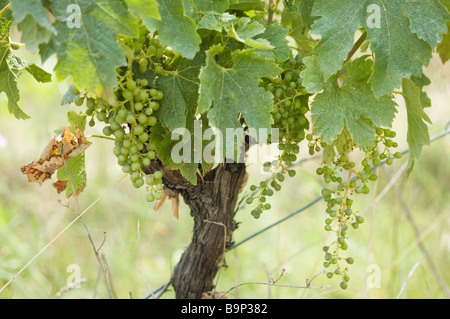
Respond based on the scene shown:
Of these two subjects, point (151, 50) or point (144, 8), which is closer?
point (144, 8)

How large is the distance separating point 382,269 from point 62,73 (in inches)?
80.6

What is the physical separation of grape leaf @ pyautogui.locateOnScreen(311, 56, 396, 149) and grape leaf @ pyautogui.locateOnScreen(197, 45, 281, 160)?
108 millimetres

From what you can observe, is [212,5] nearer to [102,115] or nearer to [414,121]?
[102,115]

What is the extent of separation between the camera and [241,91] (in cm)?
90

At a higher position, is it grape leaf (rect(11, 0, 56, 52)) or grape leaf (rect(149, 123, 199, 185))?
grape leaf (rect(11, 0, 56, 52))

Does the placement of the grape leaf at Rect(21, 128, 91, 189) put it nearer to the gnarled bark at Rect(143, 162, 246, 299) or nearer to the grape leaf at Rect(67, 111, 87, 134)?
the grape leaf at Rect(67, 111, 87, 134)

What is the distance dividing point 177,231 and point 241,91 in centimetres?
205

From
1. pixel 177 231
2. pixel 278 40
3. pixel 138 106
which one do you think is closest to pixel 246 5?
pixel 278 40

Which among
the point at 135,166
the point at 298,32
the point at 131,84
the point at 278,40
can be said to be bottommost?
the point at 135,166

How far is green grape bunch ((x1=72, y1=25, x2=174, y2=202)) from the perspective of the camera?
2.98 feet

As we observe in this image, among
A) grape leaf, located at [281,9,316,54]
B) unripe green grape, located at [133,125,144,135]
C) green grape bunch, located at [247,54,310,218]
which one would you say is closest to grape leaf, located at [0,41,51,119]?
unripe green grape, located at [133,125,144,135]

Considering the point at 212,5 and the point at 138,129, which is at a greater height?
the point at 212,5
